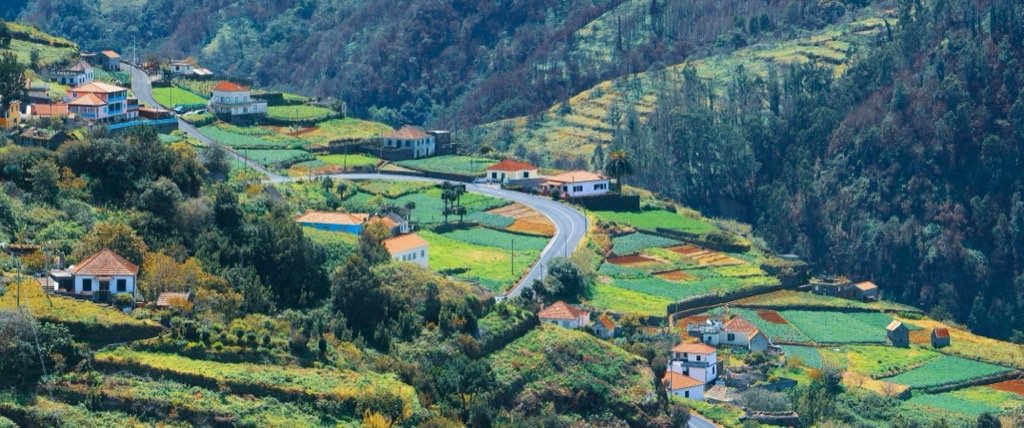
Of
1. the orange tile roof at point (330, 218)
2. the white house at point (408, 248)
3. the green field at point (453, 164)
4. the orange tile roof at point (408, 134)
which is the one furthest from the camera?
the orange tile roof at point (408, 134)

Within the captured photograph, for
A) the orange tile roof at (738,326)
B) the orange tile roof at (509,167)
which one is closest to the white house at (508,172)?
the orange tile roof at (509,167)

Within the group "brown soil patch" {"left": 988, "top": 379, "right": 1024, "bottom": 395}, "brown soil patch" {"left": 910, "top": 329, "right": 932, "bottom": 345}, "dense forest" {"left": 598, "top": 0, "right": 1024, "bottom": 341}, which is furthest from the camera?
"dense forest" {"left": 598, "top": 0, "right": 1024, "bottom": 341}

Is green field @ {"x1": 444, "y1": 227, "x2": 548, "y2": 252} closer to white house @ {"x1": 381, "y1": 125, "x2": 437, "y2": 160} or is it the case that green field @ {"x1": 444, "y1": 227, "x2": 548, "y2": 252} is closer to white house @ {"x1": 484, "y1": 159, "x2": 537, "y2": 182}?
white house @ {"x1": 484, "y1": 159, "x2": 537, "y2": 182}

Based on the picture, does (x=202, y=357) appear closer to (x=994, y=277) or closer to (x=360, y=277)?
(x=360, y=277)

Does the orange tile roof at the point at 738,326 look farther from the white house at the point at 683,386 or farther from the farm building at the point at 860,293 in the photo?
the farm building at the point at 860,293

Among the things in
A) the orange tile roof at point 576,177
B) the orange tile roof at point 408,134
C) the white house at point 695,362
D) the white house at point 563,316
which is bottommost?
the white house at point 695,362

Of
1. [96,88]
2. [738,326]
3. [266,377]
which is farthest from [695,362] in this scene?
[96,88]

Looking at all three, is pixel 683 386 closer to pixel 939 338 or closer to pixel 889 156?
pixel 939 338

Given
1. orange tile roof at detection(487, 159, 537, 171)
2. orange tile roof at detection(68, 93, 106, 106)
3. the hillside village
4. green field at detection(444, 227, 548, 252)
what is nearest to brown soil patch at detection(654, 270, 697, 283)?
the hillside village
